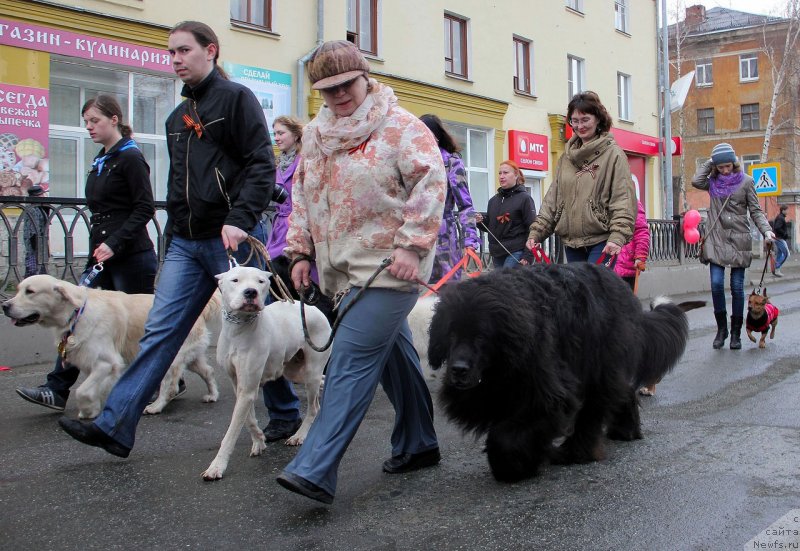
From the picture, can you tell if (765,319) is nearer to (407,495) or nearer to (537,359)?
(537,359)

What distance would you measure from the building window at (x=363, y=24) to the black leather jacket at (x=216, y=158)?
14204 millimetres

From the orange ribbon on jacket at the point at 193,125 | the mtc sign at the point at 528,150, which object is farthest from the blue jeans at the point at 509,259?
the mtc sign at the point at 528,150

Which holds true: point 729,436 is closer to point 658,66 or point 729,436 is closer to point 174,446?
point 174,446

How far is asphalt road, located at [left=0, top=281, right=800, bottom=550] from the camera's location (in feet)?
9.95

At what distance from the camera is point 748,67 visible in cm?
4856

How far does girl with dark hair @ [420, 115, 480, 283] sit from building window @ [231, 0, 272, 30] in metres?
10.9

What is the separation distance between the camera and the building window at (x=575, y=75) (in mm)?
24781

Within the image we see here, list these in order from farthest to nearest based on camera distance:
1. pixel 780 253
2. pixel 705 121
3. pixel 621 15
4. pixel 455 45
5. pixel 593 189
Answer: pixel 705 121, pixel 621 15, pixel 780 253, pixel 455 45, pixel 593 189

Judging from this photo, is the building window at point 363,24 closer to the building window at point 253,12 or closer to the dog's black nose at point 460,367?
the building window at point 253,12

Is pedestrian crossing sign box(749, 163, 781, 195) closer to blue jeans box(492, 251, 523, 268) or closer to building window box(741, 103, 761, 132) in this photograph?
blue jeans box(492, 251, 523, 268)

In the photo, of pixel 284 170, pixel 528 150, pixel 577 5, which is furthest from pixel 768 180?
pixel 284 170

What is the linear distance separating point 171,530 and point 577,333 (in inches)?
83.7

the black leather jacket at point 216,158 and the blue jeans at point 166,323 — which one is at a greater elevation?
the black leather jacket at point 216,158

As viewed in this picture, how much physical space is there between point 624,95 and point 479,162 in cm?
883
